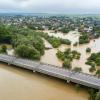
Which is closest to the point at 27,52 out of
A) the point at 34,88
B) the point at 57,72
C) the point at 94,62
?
the point at 57,72

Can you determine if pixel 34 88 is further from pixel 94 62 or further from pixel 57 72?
pixel 94 62

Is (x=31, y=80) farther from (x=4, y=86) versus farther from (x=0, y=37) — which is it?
(x=0, y=37)

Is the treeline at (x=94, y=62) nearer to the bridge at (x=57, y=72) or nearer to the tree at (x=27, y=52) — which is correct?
the bridge at (x=57, y=72)

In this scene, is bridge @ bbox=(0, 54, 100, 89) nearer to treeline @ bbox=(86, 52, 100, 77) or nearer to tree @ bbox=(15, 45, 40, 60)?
tree @ bbox=(15, 45, 40, 60)

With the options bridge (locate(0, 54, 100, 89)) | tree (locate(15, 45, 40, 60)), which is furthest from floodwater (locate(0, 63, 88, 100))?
tree (locate(15, 45, 40, 60))

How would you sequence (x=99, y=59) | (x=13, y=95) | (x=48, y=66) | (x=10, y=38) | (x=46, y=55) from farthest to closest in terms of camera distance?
(x=10, y=38) → (x=46, y=55) → (x=99, y=59) → (x=48, y=66) → (x=13, y=95)

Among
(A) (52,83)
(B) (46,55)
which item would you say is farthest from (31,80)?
(B) (46,55)

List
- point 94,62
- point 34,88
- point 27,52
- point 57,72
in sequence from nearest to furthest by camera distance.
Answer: point 34,88, point 57,72, point 27,52, point 94,62

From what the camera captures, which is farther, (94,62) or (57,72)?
(94,62)
